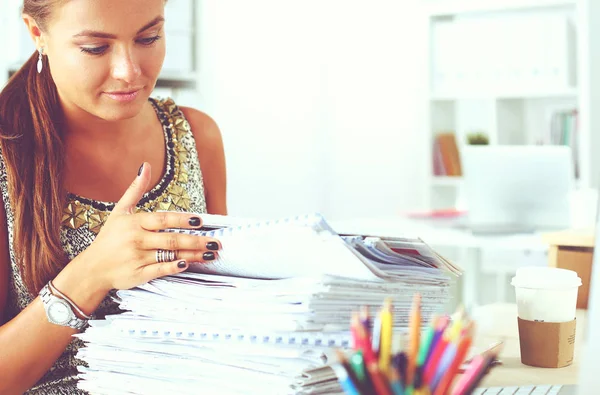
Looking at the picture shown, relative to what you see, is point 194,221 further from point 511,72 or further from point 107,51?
point 511,72

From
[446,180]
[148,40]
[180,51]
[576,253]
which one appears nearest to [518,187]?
[446,180]

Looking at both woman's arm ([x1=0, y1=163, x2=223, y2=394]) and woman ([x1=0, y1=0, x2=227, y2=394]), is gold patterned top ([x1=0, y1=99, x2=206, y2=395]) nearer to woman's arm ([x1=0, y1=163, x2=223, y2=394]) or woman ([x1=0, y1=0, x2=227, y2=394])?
woman ([x1=0, y1=0, x2=227, y2=394])

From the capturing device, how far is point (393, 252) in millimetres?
735

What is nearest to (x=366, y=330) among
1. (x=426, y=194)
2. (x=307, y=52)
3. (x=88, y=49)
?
(x=88, y=49)

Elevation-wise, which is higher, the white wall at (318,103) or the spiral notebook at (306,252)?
the white wall at (318,103)

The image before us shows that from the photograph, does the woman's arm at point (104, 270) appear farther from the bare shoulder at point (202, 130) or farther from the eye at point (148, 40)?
the bare shoulder at point (202, 130)

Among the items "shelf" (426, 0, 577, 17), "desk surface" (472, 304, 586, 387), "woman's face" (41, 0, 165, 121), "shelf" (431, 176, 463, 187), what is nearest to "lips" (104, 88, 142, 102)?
"woman's face" (41, 0, 165, 121)

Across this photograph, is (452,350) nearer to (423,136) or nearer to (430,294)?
(430,294)

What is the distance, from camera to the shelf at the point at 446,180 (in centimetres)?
467

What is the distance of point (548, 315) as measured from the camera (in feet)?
3.10

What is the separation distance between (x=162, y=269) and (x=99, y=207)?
1.63ft

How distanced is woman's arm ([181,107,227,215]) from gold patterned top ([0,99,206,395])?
1.2 inches

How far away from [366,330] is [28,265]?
0.76m

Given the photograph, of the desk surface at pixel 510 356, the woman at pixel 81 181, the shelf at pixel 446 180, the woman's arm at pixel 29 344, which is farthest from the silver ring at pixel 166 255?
the shelf at pixel 446 180
